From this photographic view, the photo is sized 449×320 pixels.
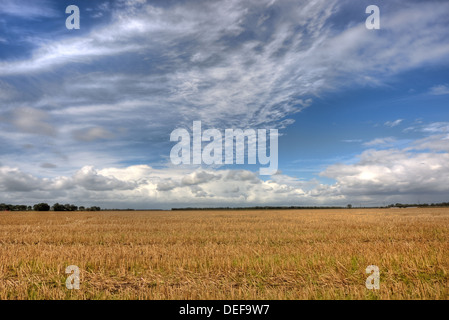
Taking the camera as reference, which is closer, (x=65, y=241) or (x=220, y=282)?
(x=220, y=282)

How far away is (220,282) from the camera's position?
9.29 metres

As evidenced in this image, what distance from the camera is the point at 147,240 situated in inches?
740
